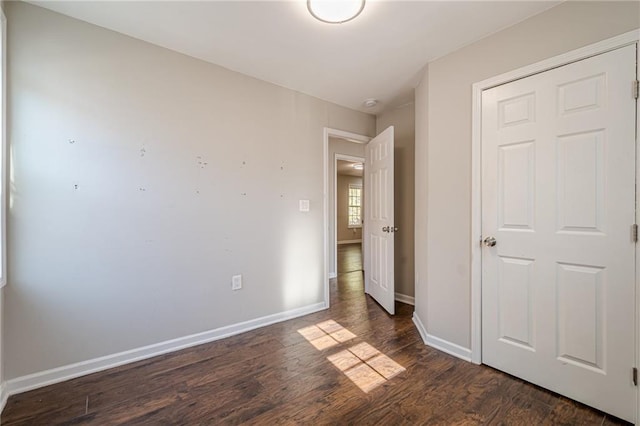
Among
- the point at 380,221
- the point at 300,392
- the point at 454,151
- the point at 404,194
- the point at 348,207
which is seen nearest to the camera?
the point at 300,392

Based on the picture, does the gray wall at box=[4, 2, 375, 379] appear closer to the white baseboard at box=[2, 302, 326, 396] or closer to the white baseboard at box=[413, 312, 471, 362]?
the white baseboard at box=[2, 302, 326, 396]

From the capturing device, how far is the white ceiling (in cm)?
Answer: 173

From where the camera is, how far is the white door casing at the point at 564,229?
1496 mm

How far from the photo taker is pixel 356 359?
83.3 inches

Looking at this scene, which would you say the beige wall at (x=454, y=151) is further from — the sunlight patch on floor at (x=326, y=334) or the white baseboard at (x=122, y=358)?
the white baseboard at (x=122, y=358)

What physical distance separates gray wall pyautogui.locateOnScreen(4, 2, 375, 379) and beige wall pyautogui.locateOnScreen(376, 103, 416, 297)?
141cm

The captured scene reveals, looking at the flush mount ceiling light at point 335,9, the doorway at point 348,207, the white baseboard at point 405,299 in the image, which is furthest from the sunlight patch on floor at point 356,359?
the doorway at point 348,207

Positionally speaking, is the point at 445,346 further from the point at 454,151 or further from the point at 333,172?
the point at 333,172

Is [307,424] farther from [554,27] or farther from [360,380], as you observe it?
[554,27]

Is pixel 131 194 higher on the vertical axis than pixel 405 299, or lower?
higher

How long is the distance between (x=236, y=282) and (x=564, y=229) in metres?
2.53

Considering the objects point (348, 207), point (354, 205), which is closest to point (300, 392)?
point (348, 207)

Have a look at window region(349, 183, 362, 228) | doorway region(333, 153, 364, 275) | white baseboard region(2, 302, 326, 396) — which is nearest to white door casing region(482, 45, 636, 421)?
white baseboard region(2, 302, 326, 396)

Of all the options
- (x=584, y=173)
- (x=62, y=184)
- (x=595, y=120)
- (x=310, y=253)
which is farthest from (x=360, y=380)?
(x=62, y=184)
